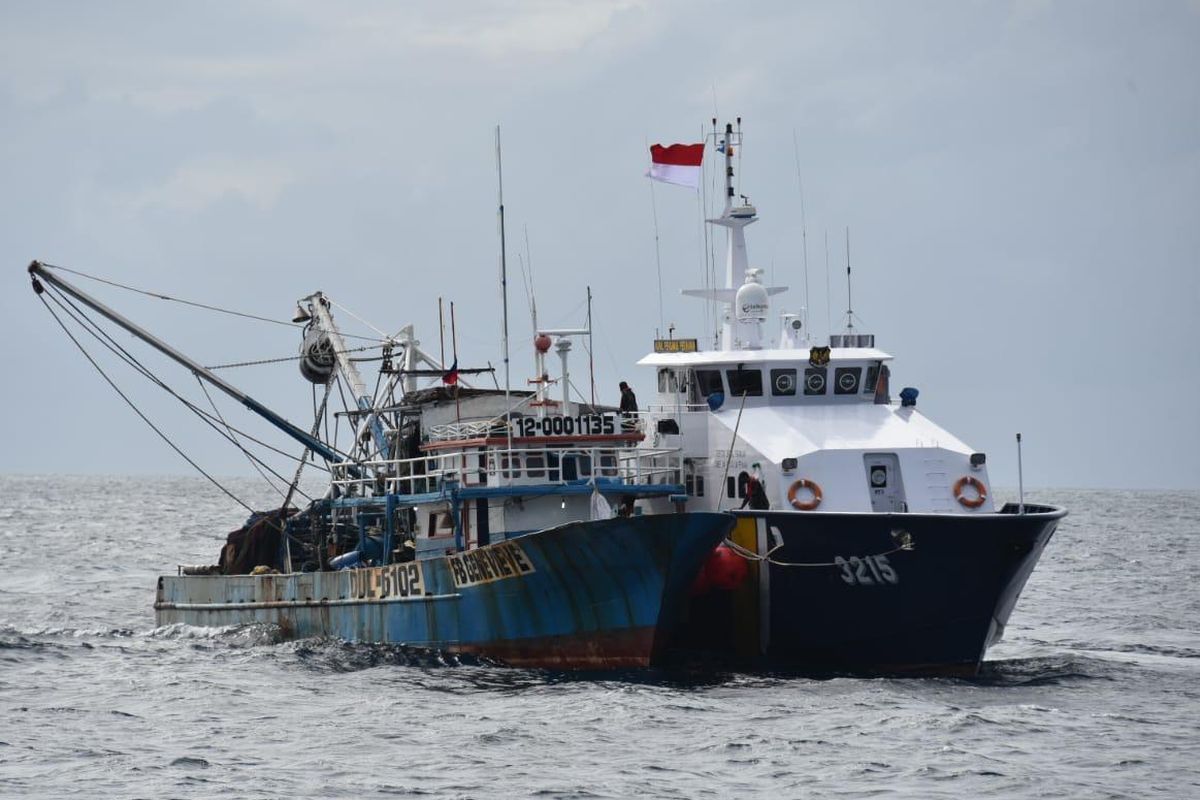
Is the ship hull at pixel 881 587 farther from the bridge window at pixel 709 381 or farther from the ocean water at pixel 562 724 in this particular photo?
the bridge window at pixel 709 381

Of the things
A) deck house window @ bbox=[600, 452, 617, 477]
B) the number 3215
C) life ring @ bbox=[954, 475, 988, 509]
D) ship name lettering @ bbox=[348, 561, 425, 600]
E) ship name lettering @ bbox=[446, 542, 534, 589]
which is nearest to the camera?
the number 3215

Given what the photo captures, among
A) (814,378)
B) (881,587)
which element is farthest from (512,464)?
(881,587)

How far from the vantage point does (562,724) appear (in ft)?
96.2

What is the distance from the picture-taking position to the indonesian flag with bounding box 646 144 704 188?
43281mm

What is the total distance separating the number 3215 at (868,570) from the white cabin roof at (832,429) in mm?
3081

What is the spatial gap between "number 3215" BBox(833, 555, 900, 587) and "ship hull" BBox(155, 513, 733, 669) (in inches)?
94.3

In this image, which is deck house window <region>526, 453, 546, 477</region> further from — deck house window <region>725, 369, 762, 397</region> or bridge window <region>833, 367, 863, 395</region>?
bridge window <region>833, 367, 863, 395</region>

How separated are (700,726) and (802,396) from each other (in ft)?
40.9

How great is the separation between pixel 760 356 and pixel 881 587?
7528 millimetres

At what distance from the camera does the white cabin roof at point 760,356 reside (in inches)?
1563

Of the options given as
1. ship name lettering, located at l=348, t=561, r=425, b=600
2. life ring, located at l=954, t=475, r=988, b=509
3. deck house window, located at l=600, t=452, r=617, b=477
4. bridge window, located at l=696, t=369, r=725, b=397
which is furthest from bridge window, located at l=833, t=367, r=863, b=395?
ship name lettering, located at l=348, t=561, r=425, b=600

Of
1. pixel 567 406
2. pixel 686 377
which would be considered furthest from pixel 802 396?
pixel 567 406

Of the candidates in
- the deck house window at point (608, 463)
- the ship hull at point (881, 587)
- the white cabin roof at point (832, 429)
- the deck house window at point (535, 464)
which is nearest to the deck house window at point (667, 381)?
the white cabin roof at point (832, 429)

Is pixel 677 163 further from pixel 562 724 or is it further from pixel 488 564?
pixel 562 724
